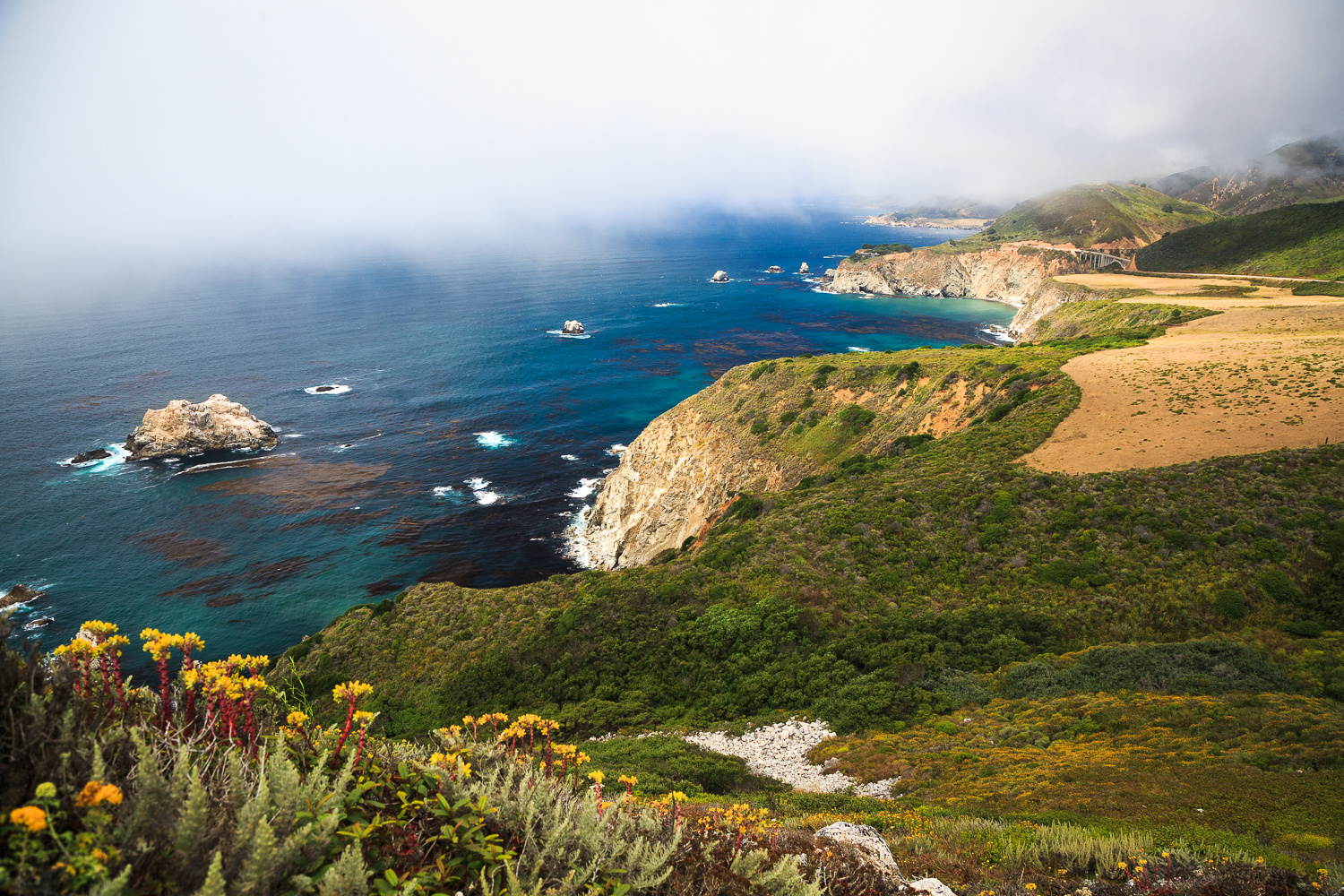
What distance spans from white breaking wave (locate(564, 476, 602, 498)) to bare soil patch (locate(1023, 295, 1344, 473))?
134ft

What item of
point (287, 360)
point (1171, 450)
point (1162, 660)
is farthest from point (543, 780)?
point (287, 360)

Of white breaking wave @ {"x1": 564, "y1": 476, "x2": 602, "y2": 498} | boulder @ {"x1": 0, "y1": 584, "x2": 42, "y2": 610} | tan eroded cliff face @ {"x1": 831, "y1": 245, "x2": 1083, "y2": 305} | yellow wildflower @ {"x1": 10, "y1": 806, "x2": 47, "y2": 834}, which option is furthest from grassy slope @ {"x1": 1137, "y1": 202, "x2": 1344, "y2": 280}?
boulder @ {"x1": 0, "y1": 584, "x2": 42, "y2": 610}

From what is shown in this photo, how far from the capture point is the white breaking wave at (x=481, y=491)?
5728 cm

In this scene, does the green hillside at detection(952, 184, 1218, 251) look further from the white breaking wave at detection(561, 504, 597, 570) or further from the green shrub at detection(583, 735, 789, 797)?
the green shrub at detection(583, 735, 789, 797)

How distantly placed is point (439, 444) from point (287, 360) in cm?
5012

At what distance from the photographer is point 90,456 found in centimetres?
6119

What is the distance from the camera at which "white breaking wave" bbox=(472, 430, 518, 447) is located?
69.1m

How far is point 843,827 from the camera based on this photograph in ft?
31.6

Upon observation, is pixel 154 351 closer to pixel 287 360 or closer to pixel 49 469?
pixel 287 360

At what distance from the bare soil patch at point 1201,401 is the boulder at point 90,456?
285 feet

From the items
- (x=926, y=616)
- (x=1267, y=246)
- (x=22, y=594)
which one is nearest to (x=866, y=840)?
(x=926, y=616)

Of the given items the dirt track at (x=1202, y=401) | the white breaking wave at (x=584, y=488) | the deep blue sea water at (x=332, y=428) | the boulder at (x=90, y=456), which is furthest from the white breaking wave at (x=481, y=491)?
the dirt track at (x=1202, y=401)

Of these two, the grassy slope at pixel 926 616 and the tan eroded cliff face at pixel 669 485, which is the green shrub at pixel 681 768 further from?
the tan eroded cliff face at pixel 669 485

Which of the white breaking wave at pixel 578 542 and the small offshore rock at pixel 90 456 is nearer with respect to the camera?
the white breaking wave at pixel 578 542
